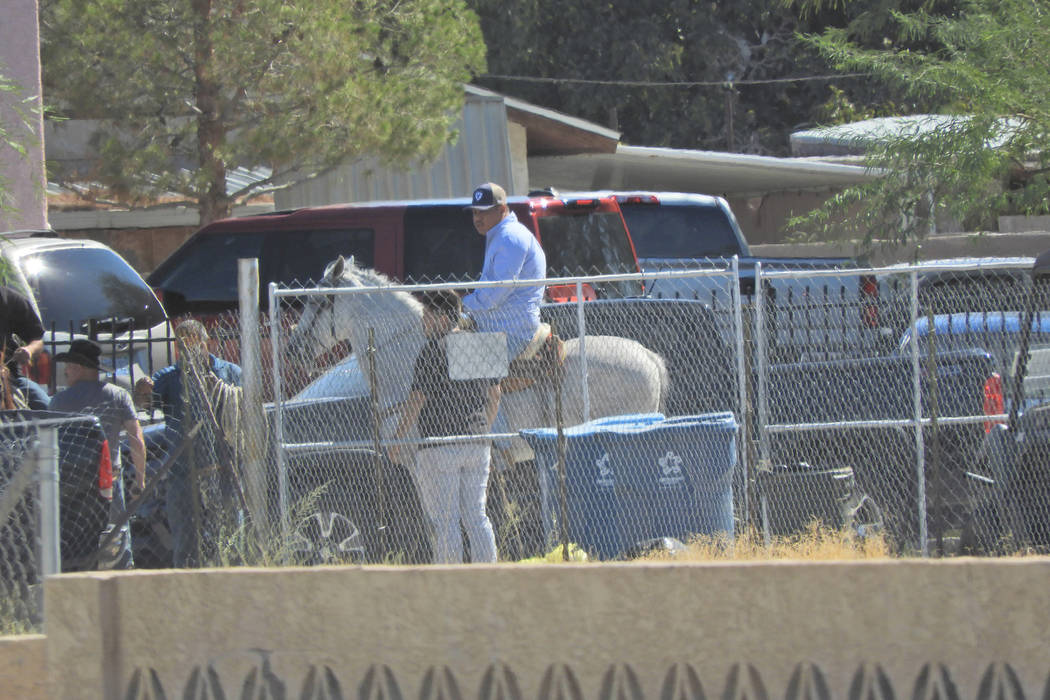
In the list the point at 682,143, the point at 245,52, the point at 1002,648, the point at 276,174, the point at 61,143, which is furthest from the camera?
the point at 682,143

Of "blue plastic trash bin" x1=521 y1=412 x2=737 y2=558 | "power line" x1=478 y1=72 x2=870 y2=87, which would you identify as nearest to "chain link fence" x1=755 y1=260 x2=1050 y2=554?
"blue plastic trash bin" x1=521 y1=412 x2=737 y2=558

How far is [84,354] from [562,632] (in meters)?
4.89

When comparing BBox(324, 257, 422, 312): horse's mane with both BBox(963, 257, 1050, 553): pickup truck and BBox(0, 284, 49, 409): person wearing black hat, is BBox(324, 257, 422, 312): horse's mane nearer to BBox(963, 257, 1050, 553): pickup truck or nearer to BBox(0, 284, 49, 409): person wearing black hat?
BBox(0, 284, 49, 409): person wearing black hat

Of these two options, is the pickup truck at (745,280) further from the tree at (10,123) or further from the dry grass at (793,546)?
the tree at (10,123)

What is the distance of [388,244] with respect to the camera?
1073 cm

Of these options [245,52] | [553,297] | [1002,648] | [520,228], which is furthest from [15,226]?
[1002,648]

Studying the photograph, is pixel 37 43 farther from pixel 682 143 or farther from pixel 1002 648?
pixel 682 143

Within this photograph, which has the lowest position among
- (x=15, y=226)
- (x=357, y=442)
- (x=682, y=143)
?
(x=357, y=442)

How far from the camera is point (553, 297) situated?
395 inches

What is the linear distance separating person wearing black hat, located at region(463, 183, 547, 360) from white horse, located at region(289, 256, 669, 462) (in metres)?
0.37

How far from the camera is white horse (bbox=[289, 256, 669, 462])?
7.79 metres

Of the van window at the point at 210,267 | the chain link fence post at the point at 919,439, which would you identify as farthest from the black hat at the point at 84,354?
the chain link fence post at the point at 919,439

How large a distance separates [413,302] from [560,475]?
1405 mm

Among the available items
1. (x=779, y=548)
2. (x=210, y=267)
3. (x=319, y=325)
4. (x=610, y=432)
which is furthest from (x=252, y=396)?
(x=210, y=267)
